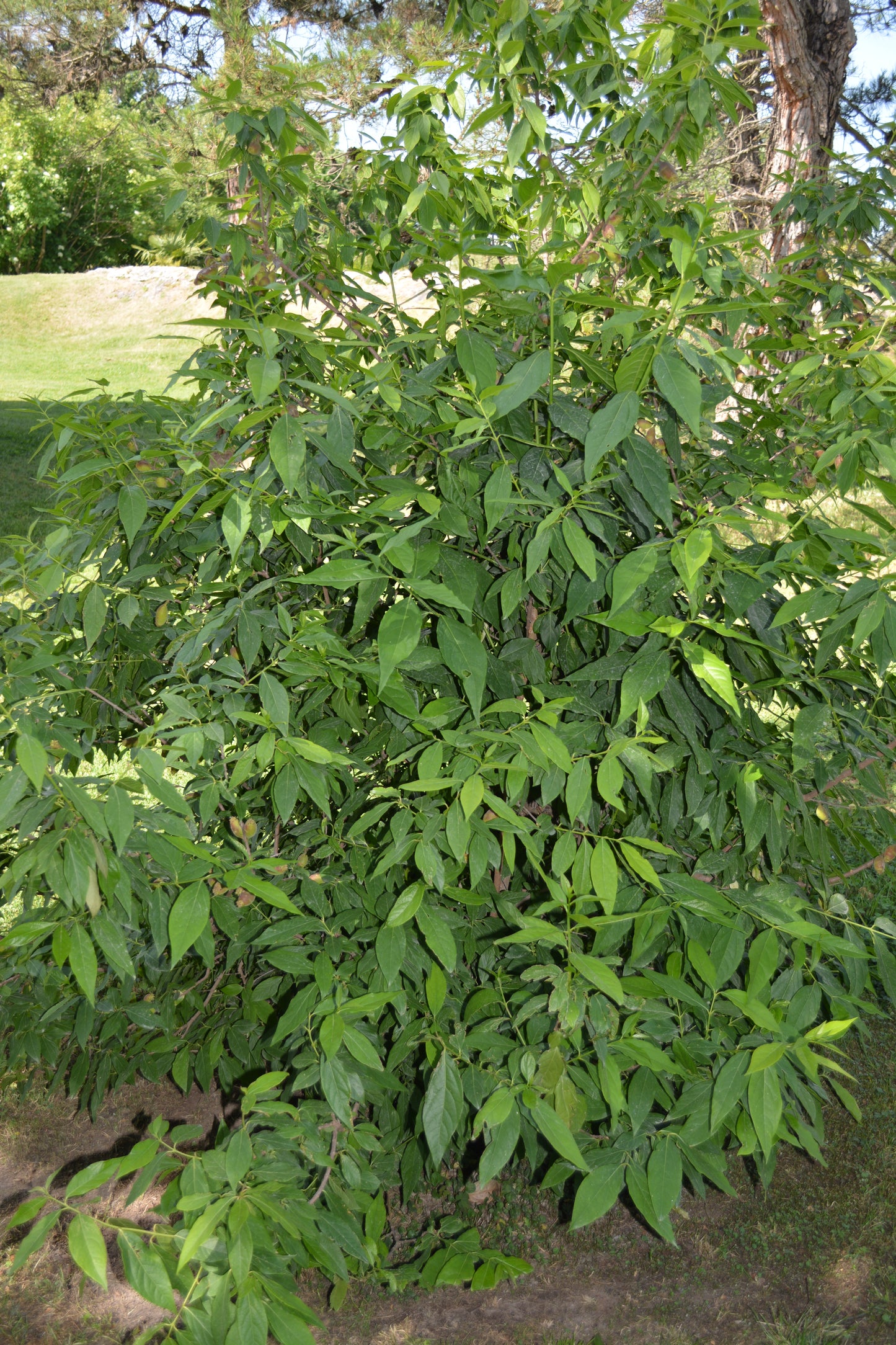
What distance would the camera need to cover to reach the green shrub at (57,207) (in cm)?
2000

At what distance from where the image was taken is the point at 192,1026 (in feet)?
7.62

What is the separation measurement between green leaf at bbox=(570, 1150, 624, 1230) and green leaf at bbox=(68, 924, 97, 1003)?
2.65ft

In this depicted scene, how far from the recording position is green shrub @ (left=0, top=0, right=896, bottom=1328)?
138 cm

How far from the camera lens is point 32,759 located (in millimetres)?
1163

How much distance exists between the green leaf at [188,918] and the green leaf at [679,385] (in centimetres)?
90

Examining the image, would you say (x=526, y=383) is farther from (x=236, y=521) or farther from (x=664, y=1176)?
(x=664, y=1176)

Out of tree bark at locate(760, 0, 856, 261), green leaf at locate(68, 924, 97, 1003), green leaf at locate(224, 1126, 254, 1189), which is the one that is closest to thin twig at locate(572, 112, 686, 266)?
green leaf at locate(68, 924, 97, 1003)

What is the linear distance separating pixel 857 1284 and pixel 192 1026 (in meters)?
1.53

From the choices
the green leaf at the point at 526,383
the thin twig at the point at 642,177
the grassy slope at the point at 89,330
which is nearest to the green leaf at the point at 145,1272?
the green leaf at the point at 526,383

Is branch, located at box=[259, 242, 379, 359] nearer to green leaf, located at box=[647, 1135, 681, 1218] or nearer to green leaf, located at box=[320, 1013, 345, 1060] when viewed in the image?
green leaf, located at box=[320, 1013, 345, 1060]

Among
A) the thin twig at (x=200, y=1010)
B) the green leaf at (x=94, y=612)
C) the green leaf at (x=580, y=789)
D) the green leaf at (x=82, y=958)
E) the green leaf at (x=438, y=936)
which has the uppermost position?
the green leaf at (x=94, y=612)

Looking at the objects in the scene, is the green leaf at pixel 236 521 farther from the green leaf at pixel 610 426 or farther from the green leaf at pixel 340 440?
the green leaf at pixel 610 426

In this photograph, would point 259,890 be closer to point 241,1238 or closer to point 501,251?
point 241,1238

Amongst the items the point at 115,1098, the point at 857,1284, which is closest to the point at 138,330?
the point at 115,1098
